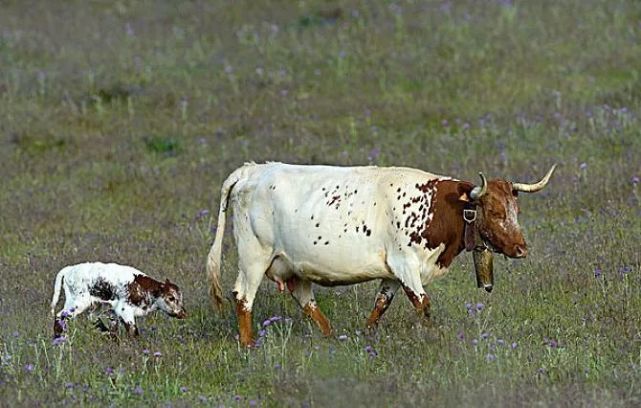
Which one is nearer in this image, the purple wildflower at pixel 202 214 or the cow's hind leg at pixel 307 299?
the cow's hind leg at pixel 307 299

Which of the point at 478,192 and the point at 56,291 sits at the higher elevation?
the point at 478,192

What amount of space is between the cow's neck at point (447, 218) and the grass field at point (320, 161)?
0.60 meters

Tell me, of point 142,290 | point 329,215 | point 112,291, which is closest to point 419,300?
point 329,215

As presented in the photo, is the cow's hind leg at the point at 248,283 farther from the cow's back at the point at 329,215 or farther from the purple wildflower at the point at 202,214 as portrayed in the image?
the purple wildflower at the point at 202,214

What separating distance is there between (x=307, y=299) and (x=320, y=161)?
6713mm

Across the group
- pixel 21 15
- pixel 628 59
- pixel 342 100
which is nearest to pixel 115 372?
pixel 342 100

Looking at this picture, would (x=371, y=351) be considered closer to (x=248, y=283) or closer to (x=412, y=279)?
(x=412, y=279)

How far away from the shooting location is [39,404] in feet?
25.9

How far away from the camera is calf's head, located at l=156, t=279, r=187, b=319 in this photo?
1025 centimetres

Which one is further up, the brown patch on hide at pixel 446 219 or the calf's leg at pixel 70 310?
the brown patch on hide at pixel 446 219

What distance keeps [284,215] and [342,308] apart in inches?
50.0

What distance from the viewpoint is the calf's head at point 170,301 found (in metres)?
10.2

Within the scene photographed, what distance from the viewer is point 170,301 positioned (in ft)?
33.7

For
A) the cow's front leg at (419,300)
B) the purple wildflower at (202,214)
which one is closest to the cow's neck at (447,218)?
the cow's front leg at (419,300)
